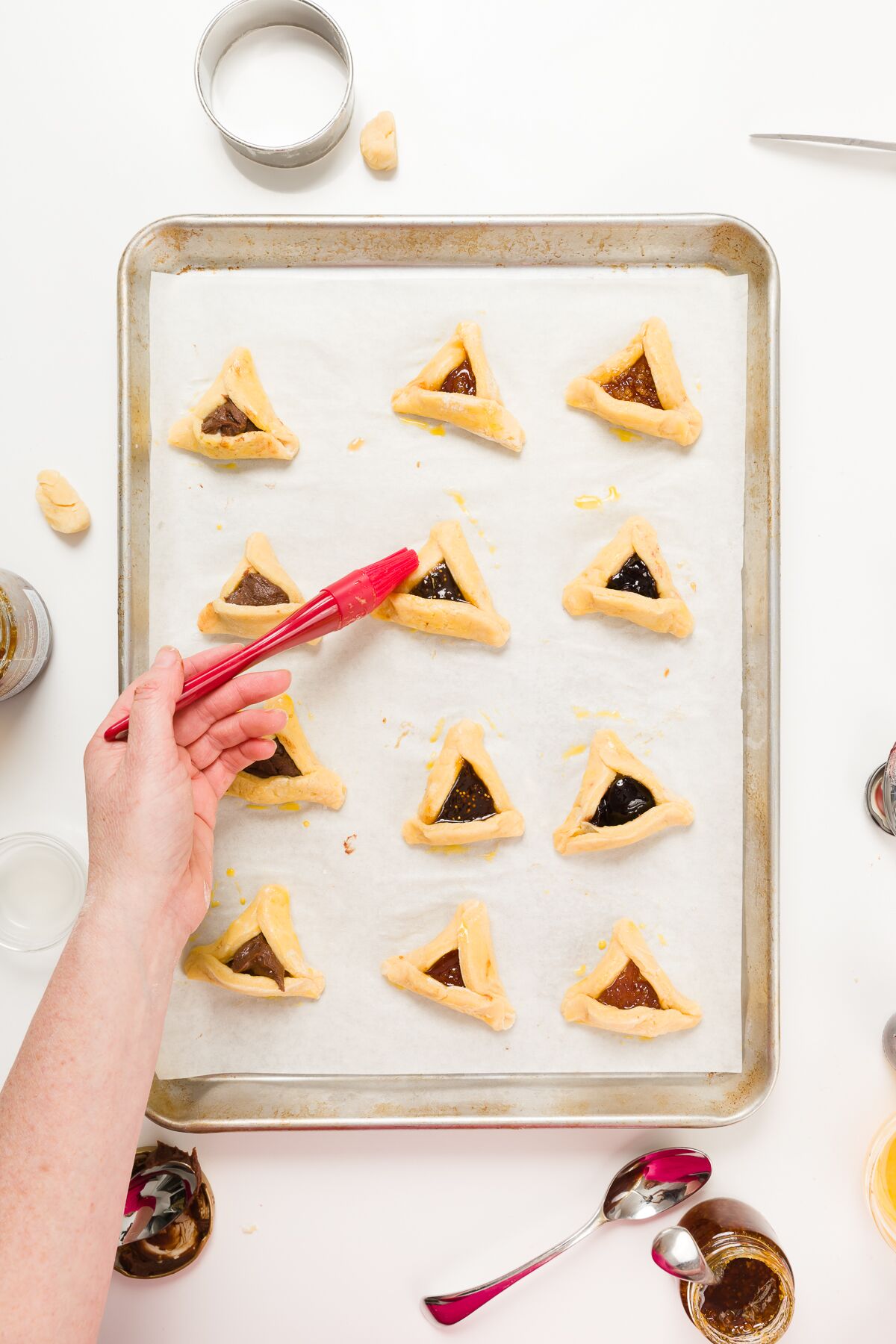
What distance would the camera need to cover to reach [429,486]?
181 centimetres

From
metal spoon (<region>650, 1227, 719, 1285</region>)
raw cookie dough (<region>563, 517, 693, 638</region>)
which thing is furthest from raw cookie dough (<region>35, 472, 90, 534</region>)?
metal spoon (<region>650, 1227, 719, 1285</region>)

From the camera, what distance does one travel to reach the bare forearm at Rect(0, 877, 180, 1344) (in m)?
1.30

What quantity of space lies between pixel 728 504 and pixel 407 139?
40.6 inches

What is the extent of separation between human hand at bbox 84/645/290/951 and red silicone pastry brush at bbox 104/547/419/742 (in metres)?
0.04

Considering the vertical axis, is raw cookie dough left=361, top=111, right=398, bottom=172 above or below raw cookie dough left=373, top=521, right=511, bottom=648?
above

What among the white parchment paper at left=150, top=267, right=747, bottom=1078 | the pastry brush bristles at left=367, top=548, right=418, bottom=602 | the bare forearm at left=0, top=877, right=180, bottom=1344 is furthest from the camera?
the white parchment paper at left=150, top=267, right=747, bottom=1078

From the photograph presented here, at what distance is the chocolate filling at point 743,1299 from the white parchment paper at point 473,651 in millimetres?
408

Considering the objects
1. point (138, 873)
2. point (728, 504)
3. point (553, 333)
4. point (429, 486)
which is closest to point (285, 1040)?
point (138, 873)

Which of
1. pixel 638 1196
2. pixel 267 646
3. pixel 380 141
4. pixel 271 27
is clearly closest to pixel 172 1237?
pixel 638 1196

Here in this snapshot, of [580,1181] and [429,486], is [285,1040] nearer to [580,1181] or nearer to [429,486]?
[580,1181]

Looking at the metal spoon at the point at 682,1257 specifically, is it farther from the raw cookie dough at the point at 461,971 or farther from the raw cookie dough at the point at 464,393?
the raw cookie dough at the point at 464,393

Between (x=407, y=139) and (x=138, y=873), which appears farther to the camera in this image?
(x=407, y=139)

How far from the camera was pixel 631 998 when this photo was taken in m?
1.76

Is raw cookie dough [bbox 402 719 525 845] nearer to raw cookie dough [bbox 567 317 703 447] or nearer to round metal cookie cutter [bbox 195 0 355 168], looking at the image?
raw cookie dough [bbox 567 317 703 447]
